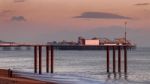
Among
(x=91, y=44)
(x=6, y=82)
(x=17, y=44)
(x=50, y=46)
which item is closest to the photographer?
(x=6, y=82)

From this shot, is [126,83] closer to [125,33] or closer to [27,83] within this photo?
[27,83]

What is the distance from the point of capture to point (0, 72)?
102ft

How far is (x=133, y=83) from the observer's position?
54594 millimetres

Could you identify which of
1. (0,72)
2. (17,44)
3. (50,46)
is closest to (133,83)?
(50,46)

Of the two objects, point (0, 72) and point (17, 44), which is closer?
point (0, 72)

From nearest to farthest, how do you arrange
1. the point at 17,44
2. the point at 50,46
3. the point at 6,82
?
the point at 6,82 → the point at 50,46 → the point at 17,44

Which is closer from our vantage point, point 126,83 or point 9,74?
point 9,74

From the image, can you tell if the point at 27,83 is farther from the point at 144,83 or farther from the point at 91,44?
the point at 91,44

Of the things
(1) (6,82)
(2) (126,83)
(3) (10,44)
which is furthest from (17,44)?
(1) (6,82)

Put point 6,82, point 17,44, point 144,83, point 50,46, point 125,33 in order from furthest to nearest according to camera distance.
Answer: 1. point 125,33
2. point 17,44
3. point 50,46
4. point 144,83
5. point 6,82

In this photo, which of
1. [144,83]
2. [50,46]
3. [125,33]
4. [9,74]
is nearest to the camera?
[9,74]

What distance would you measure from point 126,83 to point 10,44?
3159 cm

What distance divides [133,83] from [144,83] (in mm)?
1366

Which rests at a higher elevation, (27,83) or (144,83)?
(27,83)
